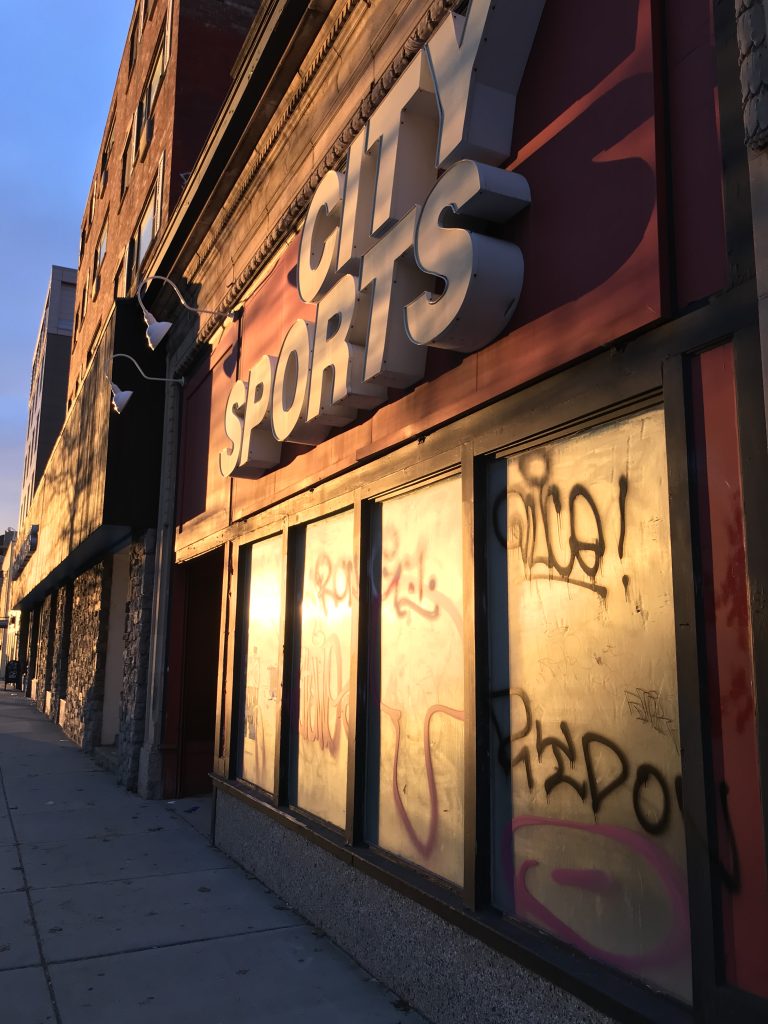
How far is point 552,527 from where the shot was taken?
12.0ft

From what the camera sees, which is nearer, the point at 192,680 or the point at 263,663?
the point at 263,663

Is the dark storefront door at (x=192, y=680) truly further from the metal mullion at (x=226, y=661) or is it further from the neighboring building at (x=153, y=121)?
the neighboring building at (x=153, y=121)

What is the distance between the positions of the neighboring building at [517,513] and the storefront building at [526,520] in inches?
0.7

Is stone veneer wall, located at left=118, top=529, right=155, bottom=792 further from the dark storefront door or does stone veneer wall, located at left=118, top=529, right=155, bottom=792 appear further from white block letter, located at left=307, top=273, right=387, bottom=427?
white block letter, located at left=307, top=273, right=387, bottom=427

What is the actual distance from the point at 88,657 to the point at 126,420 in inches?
233

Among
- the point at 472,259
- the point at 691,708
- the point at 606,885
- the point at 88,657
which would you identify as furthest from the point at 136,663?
the point at 691,708

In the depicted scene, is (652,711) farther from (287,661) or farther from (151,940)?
(287,661)

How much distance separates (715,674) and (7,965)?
14.6 feet

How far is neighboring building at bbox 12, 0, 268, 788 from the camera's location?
11703 mm

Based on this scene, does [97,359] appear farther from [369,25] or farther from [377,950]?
[377,950]

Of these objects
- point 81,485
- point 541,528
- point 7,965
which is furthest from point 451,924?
point 81,485

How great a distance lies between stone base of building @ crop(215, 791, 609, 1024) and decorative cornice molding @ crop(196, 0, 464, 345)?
17.0ft

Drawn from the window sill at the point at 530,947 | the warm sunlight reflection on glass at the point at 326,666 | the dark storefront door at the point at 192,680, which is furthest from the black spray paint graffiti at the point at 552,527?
the dark storefront door at the point at 192,680

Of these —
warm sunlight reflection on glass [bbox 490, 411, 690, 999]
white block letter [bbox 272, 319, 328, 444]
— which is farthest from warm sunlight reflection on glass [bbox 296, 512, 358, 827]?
warm sunlight reflection on glass [bbox 490, 411, 690, 999]
